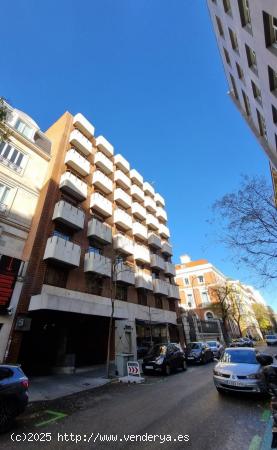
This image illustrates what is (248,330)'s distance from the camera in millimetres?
65500

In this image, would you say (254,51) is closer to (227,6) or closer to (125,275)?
(227,6)

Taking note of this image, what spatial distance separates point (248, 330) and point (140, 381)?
217 feet

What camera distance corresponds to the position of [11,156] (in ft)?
55.0

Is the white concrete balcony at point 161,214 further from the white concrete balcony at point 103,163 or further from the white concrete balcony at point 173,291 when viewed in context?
the white concrete balcony at point 103,163

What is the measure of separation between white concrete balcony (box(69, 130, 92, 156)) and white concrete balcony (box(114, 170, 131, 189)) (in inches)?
182

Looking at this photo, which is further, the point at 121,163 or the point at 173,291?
the point at 121,163

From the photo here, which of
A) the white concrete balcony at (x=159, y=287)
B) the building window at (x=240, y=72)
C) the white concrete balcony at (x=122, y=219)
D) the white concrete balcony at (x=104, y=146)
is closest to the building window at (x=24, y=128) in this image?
the white concrete balcony at (x=104, y=146)

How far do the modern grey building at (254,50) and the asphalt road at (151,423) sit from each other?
543 inches

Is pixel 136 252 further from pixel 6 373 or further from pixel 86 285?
pixel 6 373

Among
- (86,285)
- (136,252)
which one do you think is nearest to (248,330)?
(136,252)

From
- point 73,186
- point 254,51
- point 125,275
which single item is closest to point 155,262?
point 125,275

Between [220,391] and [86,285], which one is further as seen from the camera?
[86,285]

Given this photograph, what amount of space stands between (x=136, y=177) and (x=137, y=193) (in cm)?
291

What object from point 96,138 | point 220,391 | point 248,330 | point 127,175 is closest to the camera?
point 220,391
